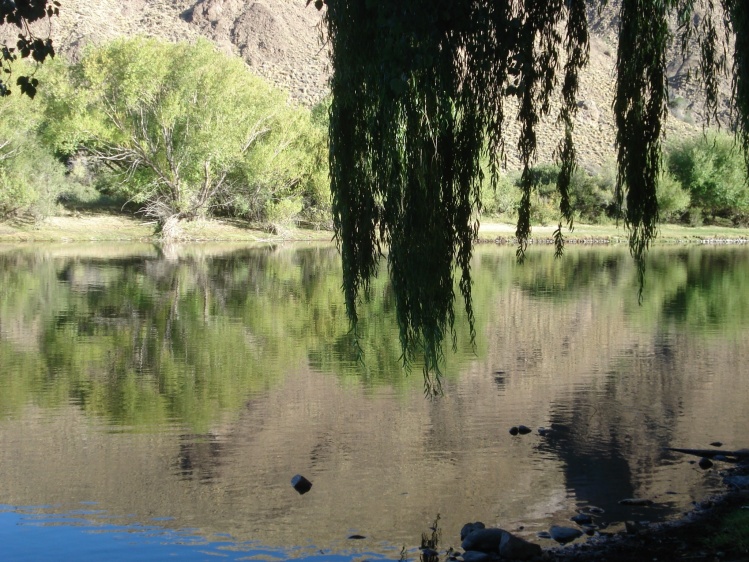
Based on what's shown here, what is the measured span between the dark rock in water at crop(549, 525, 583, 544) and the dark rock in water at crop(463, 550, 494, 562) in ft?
2.42

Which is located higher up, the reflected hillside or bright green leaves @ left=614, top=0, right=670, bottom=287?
bright green leaves @ left=614, top=0, right=670, bottom=287

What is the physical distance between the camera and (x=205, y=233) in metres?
52.9

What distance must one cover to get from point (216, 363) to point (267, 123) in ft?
127

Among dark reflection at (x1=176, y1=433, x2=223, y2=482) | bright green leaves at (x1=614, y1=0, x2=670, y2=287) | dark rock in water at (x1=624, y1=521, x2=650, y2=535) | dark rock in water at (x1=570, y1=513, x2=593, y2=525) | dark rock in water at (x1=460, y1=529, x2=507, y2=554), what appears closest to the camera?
bright green leaves at (x1=614, y1=0, x2=670, y2=287)

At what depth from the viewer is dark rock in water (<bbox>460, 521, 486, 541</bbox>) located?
23.0 feet

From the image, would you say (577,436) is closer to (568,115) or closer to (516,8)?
(568,115)

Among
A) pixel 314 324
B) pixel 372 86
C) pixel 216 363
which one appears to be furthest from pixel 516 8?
pixel 314 324

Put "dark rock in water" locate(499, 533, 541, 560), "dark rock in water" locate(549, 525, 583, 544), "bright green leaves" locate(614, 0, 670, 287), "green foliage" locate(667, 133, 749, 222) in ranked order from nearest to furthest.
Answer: "dark rock in water" locate(499, 533, 541, 560) → "bright green leaves" locate(614, 0, 670, 287) → "dark rock in water" locate(549, 525, 583, 544) → "green foliage" locate(667, 133, 749, 222)

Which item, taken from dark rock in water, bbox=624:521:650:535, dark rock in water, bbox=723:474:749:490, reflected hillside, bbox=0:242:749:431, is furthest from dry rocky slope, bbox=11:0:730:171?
dark rock in water, bbox=624:521:650:535

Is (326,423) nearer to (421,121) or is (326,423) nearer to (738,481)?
(738,481)

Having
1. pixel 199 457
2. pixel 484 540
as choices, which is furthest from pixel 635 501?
pixel 199 457

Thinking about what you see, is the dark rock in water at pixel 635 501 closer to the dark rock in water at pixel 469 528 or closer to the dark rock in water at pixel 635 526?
the dark rock in water at pixel 635 526

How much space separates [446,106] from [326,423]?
5426 mm

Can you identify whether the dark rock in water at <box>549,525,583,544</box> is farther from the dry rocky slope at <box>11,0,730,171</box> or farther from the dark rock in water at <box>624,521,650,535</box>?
the dry rocky slope at <box>11,0,730,171</box>
